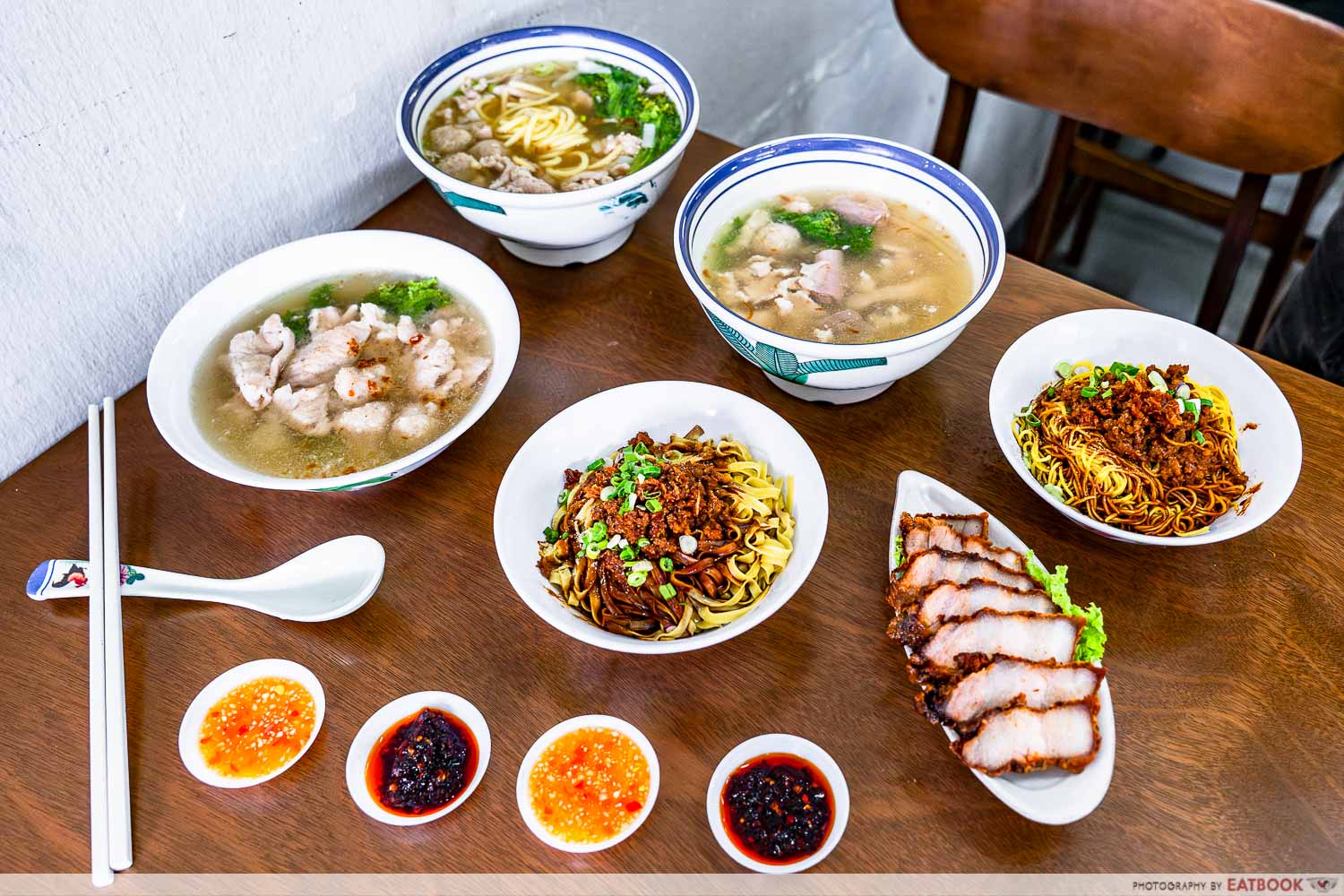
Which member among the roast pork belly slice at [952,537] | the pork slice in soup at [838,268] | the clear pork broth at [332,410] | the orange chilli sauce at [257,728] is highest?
the pork slice in soup at [838,268]

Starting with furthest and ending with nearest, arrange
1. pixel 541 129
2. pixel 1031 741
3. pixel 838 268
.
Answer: pixel 541 129, pixel 838 268, pixel 1031 741

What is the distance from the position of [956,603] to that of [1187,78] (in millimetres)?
1665

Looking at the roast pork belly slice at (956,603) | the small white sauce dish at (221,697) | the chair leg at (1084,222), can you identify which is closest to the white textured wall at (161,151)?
the small white sauce dish at (221,697)

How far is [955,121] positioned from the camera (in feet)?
8.77

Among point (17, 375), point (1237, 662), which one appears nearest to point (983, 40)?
point (1237, 662)

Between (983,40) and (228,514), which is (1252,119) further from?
(228,514)

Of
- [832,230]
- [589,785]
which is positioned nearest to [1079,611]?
[589,785]

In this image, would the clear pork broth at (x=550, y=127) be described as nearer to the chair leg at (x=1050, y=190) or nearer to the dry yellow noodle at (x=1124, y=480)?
the dry yellow noodle at (x=1124, y=480)

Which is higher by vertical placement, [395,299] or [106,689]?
[395,299]

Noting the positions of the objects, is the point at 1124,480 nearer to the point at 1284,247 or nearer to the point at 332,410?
the point at 332,410

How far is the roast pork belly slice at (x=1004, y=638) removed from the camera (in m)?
1.24

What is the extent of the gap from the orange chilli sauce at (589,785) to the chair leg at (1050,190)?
243 cm

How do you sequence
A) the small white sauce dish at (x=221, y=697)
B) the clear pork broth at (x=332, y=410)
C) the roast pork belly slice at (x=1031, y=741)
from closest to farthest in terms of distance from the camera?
the roast pork belly slice at (x=1031, y=741), the small white sauce dish at (x=221, y=697), the clear pork broth at (x=332, y=410)

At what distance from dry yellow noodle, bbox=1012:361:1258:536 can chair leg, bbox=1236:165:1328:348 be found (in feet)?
4.09
